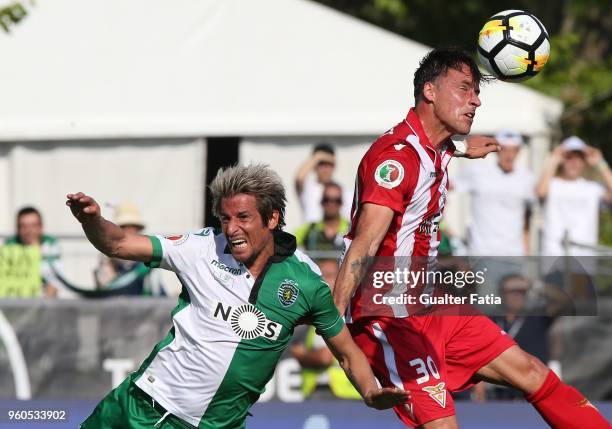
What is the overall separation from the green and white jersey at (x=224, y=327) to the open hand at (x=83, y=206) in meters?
0.37

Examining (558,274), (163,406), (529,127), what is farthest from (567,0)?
(163,406)

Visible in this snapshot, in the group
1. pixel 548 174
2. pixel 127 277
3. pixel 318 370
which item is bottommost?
pixel 318 370

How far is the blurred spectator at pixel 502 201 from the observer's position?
1109cm

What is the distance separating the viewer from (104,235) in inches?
198

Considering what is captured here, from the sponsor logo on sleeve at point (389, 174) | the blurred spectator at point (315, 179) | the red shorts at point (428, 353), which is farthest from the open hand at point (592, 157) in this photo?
the sponsor logo on sleeve at point (389, 174)

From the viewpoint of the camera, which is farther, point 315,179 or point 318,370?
point 315,179

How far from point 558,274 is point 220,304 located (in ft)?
15.7

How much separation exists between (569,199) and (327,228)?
2461 millimetres

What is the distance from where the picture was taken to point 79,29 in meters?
12.6

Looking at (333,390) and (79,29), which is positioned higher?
(79,29)

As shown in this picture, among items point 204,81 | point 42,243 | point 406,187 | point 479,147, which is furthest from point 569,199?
point 406,187

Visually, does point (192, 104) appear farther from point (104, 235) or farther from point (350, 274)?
point (104, 235)

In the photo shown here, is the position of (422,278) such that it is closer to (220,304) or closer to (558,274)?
(220,304)

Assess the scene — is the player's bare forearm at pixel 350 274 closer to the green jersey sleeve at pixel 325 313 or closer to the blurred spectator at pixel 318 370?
the green jersey sleeve at pixel 325 313
